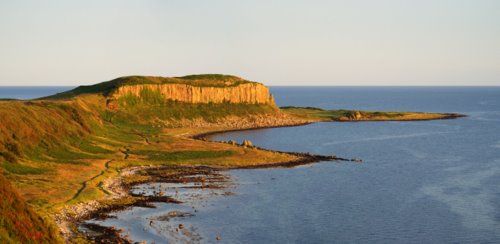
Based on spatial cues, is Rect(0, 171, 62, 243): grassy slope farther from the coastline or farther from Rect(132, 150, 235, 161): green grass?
Rect(132, 150, 235, 161): green grass

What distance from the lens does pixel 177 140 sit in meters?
137

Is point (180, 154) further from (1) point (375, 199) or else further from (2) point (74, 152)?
(1) point (375, 199)

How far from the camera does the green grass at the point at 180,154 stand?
4550 inches

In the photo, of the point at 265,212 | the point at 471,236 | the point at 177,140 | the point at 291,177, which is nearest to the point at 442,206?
the point at 471,236

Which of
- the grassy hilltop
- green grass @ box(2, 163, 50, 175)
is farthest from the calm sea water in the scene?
green grass @ box(2, 163, 50, 175)

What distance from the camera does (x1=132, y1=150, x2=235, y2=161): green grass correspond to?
4550 inches

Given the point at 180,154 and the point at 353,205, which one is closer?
the point at 353,205

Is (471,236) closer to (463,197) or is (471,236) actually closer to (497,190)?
(463,197)

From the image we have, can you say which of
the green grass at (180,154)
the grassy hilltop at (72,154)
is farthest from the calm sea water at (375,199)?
the grassy hilltop at (72,154)

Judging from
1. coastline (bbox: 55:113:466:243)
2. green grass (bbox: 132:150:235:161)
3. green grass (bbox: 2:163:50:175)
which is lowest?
coastline (bbox: 55:113:466:243)

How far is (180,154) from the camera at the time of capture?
118m

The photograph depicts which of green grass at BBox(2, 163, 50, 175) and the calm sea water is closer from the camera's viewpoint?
the calm sea water

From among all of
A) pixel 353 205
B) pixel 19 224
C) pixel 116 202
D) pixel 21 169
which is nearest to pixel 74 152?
pixel 21 169

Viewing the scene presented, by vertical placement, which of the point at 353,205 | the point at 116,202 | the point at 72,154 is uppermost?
the point at 72,154
